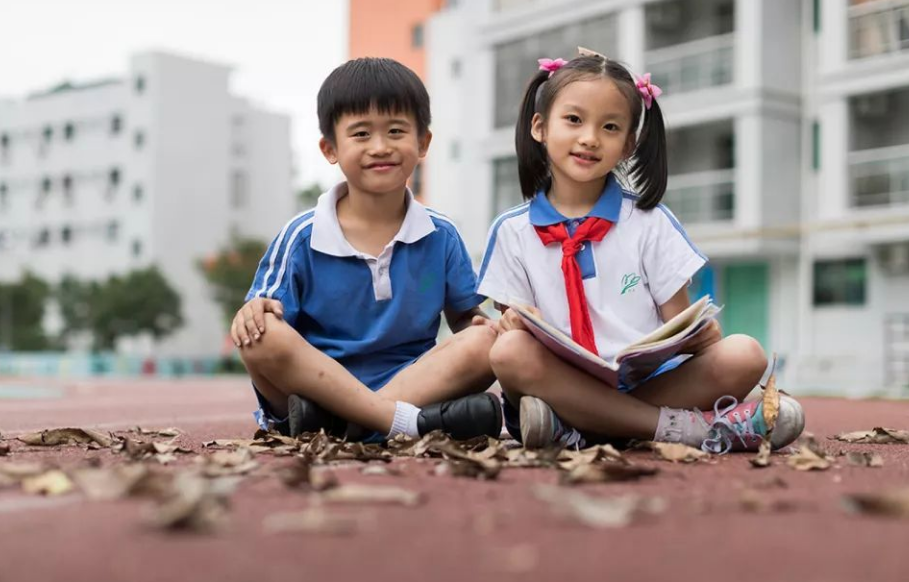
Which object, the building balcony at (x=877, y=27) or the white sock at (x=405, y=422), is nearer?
the white sock at (x=405, y=422)

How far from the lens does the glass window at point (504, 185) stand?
62.1 feet

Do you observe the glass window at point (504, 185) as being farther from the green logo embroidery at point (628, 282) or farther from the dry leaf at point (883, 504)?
the dry leaf at point (883, 504)

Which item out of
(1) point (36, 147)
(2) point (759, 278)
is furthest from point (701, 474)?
(1) point (36, 147)

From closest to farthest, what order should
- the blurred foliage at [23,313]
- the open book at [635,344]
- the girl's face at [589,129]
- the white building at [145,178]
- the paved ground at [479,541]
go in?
the paved ground at [479,541], the open book at [635,344], the girl's face at [589,129], the blurred foliage at [23,313], the white building at [145,178]

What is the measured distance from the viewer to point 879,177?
1459 cm

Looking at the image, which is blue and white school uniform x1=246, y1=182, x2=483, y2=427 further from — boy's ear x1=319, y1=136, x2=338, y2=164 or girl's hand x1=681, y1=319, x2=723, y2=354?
girl's hand x1=681, y1=319, x2=723, y2=354

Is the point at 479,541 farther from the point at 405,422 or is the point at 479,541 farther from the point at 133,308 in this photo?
the point at 133,308

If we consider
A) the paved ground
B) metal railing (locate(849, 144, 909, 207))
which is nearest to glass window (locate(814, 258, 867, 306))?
metal railing (locate(849, 144, 909, 207))

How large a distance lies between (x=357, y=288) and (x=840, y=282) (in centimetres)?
1330

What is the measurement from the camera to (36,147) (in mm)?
40906

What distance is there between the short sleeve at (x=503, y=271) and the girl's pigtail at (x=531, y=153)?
20 cm

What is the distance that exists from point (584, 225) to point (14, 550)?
6.67 feet

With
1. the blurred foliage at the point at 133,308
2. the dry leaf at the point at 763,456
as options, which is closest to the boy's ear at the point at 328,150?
the dry leaf at the point at 763,456

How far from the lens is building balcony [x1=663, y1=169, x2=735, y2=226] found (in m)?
16.1
